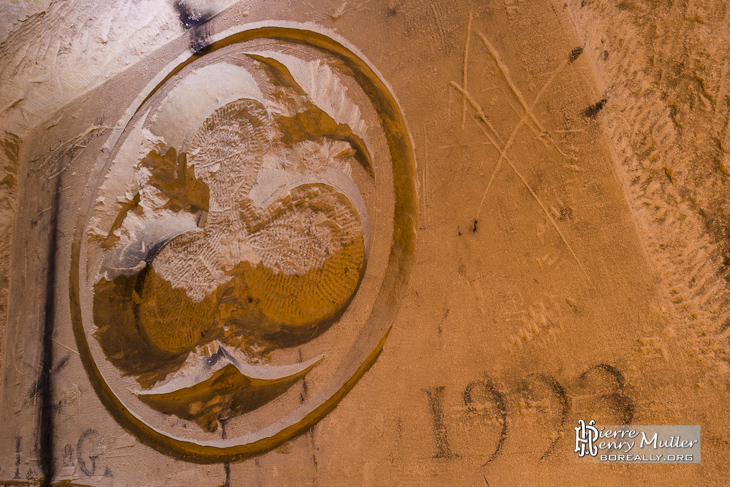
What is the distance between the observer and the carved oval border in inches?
87.0

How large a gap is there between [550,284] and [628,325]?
1.50 ft

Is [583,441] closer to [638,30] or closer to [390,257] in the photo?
[390,257]

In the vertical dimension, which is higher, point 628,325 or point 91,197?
point 91,197

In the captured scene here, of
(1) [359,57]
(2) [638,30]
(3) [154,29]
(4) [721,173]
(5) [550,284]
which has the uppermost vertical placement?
(3) [154,29]

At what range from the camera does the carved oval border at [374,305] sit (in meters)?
2.21

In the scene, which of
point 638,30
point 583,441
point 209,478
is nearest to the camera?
point 583,441

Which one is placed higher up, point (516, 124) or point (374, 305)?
point (516, 124)

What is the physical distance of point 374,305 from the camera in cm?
223

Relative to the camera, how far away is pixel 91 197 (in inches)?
100

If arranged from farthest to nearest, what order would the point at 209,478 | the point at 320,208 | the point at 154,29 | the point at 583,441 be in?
the point at 154,29
the point at 320,208
the point at 209,478
the point at 583,441

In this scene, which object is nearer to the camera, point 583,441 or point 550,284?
point 583,441

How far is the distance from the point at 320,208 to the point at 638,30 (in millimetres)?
2222

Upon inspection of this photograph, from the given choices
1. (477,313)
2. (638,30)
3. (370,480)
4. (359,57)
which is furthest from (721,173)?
(370,480)

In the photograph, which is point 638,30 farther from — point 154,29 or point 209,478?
point 209,478
